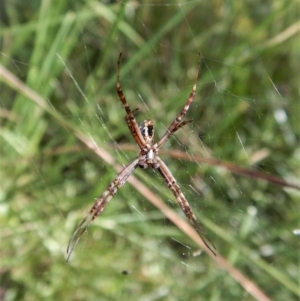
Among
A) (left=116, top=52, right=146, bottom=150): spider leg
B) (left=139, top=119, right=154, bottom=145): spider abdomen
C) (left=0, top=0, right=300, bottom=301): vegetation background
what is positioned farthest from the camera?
(left=0, top=0, right=300, bottom=301): vegetation background

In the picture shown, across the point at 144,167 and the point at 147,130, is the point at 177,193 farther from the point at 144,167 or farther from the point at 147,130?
the point at 147,130

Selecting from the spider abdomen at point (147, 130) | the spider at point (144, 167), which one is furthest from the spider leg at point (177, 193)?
the spider abdomen at point (147, 130)

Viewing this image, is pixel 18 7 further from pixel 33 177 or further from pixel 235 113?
pixel 235 113

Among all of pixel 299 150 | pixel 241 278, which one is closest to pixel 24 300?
pixel 241 278

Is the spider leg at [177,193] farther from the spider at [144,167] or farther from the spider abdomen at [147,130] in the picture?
the spider abdomen at [147,130]

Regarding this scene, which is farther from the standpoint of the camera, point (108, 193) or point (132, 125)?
point (108, 193)

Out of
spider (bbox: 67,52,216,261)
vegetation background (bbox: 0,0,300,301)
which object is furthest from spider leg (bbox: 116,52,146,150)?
vegetation background (bbox: 0,0,300,301)

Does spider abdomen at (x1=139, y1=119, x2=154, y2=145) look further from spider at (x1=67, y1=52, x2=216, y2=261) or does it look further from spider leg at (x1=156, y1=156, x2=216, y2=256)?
spider leg at (x1=156, y1=156, x2=216, y2=256)

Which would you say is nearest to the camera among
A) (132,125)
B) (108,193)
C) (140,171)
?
(132,125)

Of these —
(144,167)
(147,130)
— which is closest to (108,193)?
(144,167)

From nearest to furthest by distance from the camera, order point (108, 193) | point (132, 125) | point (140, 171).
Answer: point (132, 125) → point (108, 193) → point (140, 171)
